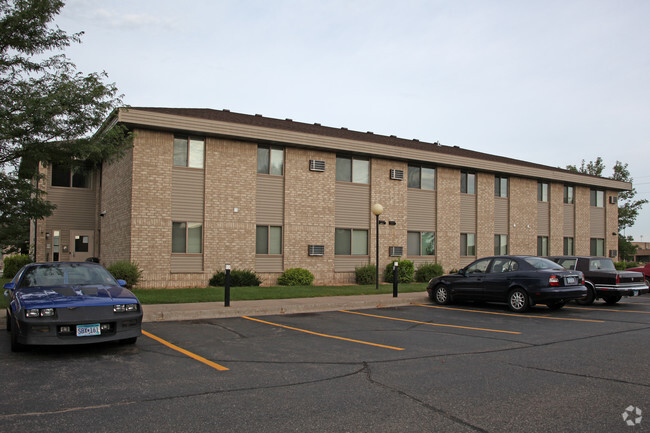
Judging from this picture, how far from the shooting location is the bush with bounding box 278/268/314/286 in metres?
21.0

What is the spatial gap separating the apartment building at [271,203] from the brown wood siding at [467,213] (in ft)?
0.20

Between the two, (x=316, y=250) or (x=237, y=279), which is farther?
(x=316, y=250)

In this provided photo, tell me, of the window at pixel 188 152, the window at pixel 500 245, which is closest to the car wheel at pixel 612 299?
the window at pixel 500 245

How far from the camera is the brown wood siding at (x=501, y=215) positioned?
2870cm

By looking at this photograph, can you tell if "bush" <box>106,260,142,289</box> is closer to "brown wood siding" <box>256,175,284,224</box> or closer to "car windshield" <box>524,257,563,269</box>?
"brown wood siding" <box>256,175,284,224</box>

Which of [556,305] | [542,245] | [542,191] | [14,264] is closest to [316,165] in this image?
[556,305]

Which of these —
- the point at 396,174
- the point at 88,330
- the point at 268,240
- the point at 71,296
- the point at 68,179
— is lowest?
the point at 88,330

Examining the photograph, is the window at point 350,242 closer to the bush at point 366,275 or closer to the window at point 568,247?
the bush at point 366,275

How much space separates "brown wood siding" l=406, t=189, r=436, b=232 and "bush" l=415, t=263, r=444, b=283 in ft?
6.57

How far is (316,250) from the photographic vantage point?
22078 millimetres

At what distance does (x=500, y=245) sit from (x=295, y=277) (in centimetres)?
1380

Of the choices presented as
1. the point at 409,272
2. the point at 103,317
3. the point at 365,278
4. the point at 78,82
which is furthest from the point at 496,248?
the point at 103,317

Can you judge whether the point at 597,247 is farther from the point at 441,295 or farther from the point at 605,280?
the point at 441,295

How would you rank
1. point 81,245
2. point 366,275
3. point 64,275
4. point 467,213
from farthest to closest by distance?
point 467,213 → point 81,245 → point 366,275 → point 64,275
